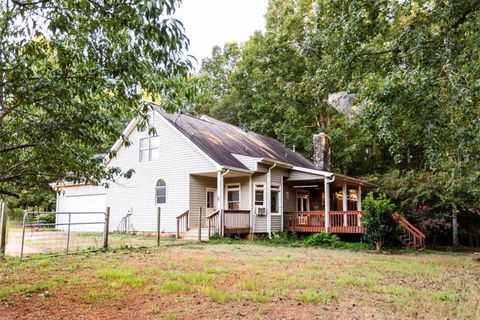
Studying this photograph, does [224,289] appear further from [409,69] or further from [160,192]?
[160,192]

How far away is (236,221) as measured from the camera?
17078 mm

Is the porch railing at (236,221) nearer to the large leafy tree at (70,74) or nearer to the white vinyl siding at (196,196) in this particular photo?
the white vinyl siding at (196,196)

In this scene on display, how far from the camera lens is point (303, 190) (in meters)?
22.2

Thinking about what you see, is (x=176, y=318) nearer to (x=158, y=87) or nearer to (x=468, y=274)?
(x=158, y=87)

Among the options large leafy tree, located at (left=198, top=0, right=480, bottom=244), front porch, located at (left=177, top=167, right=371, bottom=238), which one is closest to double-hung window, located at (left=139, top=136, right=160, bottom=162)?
front porch, located at (left=177, top=167, right=371, bottom=238)

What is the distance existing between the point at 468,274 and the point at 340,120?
2134 centimetres

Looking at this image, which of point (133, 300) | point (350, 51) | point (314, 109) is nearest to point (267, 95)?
point (314, 109)

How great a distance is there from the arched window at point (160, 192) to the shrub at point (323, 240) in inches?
270

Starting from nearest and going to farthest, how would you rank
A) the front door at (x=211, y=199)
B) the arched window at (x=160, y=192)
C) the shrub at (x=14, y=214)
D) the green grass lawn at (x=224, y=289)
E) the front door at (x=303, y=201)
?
the green grass lawn at (x=224, y=289)
the shrub at (x=14, y=214)
the arched window at (x=160, y=192)
the front door at (x=211, y=199)
the front door at (x=303, y=201)

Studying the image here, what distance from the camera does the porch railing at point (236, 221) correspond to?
16.7 m

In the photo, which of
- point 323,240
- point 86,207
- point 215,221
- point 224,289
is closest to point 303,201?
point 323,240

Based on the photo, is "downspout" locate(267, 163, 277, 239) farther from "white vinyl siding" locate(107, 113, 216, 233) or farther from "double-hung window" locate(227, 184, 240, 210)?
"white vinyl siding" locate(107, 113, 216, 233)

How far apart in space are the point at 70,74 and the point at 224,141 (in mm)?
15285

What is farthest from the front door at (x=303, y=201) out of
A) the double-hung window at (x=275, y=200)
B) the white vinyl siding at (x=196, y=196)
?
the white vinyl siding at (x=196, y=196)
